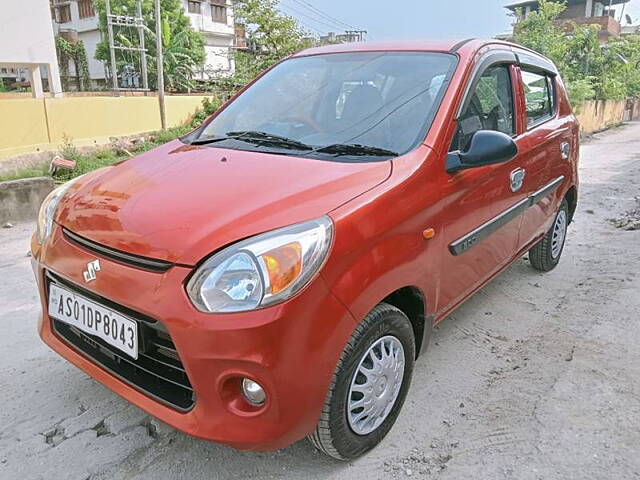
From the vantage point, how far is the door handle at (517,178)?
3043mm

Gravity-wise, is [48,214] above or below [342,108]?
below

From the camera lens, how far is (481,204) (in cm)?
271

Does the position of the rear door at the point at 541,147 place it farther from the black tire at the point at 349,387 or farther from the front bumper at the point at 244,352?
the front bumper at the point at 244,352

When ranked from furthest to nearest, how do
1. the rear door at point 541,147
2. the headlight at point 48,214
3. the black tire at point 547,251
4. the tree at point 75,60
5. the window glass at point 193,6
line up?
the window glass at point 193,6 → the tree at point 75,60 → the black tire at point 547,251 → the rear door at point 541,147 → the headlight at point 48,214

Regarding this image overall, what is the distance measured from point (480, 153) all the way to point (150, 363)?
168 centimetres

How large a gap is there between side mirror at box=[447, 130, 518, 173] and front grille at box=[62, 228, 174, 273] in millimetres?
1356

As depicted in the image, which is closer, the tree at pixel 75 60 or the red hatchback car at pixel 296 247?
the red hatchback car at pixel 296 247

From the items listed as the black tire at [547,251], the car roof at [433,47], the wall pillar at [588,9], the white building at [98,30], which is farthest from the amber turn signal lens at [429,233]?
the wall pillar at [588,9]

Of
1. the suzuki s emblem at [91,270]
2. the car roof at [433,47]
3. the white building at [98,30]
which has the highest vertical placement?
the white building at [98,30]

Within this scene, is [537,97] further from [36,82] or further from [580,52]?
[36,82]

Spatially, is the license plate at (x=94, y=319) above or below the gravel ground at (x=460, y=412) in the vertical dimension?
above

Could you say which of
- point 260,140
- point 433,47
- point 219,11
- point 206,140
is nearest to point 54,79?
point 206,140

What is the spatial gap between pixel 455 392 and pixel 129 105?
14.7 meters

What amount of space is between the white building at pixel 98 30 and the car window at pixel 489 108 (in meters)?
36.8
